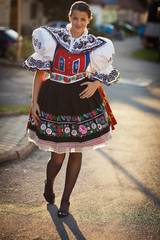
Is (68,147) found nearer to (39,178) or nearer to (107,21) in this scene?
(39,178)

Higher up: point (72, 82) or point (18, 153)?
point (72, 82)

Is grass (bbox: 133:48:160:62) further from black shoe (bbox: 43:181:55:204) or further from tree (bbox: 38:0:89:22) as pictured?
black shoe (bbox: 43:181:55:204)

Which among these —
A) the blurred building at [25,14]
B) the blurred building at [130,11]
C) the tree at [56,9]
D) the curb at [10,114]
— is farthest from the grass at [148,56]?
the blurred building at [130,11]

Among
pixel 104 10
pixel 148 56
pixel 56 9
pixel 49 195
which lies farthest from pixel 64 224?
pixel 104 10

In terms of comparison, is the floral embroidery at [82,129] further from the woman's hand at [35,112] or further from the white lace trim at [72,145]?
the woman's hand at [35,112]

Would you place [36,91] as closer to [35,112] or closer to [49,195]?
[35,112]

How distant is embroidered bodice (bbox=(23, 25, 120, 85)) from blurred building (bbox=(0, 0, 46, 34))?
82.8 ft

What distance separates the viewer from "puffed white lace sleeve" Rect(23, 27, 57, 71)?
297cm

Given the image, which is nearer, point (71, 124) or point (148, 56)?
point (71, 124)

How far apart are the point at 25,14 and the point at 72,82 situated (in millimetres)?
28924

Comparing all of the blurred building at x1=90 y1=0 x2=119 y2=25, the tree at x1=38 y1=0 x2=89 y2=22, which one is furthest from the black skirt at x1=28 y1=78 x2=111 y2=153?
the blurred building at x1=90 y1=0 x2=119 y2=25

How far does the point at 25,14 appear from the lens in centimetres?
3009

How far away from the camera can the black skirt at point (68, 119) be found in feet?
9.86

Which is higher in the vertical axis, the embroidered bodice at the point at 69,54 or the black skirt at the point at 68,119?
the embroidered bodice at the point at 69,54
